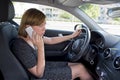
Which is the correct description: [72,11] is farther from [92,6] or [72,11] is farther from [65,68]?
[65,68]

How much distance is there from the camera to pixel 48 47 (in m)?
2.91

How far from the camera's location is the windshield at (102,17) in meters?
2.88

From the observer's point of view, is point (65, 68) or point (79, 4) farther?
point (79, 4)

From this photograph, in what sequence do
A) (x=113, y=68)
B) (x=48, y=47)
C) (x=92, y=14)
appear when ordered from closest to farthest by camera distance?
(x=113, y=68) → (x=48, y=47) → (x=92, y=14)

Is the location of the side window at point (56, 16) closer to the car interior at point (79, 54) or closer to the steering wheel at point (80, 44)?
the car interior at point (79, 54)

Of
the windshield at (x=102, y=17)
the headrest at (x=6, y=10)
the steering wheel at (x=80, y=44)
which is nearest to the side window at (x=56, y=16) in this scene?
the windshield at (x=102, y=17)

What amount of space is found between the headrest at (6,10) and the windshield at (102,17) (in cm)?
85

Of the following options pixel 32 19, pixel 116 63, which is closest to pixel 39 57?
pixel 32 19

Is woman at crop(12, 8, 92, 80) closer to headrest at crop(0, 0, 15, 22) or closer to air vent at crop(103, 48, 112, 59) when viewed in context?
air vent at crop(103, 48, 112, 59)

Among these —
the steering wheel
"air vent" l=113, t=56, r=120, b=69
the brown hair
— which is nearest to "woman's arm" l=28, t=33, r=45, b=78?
the brown hair

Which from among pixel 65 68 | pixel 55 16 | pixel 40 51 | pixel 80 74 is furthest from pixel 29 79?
pixel 55 16

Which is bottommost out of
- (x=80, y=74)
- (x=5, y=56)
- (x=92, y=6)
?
(x=80, y=74)

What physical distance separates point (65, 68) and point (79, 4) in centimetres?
100

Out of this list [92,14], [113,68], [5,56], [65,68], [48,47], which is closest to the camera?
[5,56]
